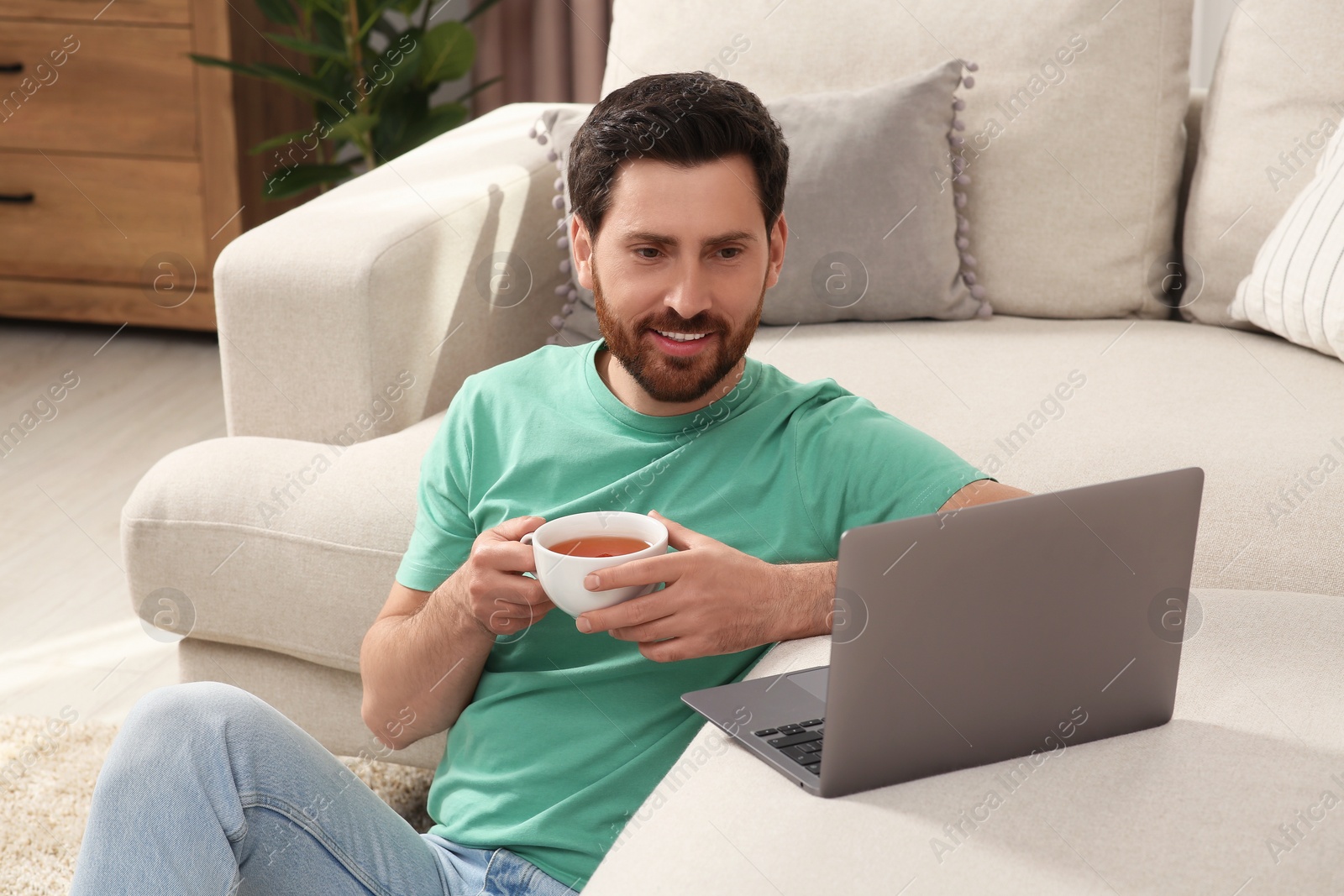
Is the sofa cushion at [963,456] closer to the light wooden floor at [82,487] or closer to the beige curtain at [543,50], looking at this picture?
the light wooden floor at [82,487]

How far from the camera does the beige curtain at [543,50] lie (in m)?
3.50

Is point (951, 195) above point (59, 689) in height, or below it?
above

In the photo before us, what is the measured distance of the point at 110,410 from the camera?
314 cm

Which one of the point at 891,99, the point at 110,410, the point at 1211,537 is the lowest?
the point at 110,410

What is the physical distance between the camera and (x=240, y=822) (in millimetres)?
954

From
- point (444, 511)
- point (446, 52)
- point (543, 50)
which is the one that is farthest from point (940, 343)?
point (543, 50)

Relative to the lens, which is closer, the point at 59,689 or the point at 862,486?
the point at 862,486

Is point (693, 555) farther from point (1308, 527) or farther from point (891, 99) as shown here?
point (891, 99)

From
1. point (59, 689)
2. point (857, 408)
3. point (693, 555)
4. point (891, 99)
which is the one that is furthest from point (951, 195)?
point (59, 689)

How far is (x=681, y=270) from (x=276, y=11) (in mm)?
2493

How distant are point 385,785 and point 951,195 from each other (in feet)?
3.90

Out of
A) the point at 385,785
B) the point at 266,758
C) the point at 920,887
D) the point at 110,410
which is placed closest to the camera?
the point at 920,887

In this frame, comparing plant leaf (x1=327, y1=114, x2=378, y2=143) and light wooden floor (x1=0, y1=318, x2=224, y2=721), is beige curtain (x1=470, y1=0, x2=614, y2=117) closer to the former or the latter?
plant leaf (x1=327, y1=114, x2=378, y2=143)

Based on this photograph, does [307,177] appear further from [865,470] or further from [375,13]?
[865,470]
